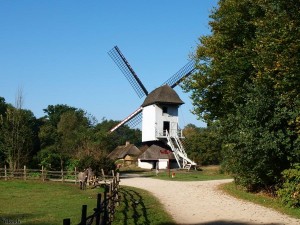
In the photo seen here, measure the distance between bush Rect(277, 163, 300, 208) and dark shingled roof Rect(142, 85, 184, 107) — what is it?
3745cm

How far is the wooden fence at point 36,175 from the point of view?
32219mm

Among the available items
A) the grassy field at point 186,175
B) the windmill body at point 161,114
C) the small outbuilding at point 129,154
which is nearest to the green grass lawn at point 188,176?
the grassy field at point 186,175

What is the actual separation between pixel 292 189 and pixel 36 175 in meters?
22.1

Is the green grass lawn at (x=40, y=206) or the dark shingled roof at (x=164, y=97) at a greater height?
the dark shingled roof at (x=164, y=97)

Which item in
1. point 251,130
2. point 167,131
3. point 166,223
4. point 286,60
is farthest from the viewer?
point 167,131

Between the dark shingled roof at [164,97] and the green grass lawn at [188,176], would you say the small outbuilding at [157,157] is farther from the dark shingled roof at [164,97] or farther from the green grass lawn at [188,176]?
the green grass lawn at [188,176]

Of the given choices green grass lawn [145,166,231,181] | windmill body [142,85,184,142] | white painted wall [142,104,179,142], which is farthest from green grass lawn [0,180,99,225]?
windmill body [142,85,184,142]

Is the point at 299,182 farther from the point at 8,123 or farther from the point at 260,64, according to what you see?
the point at 8,123

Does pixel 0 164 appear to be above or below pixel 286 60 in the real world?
below

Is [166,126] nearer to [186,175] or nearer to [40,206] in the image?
[186,175]

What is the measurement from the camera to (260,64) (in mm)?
18312

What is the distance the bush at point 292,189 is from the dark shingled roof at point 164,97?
37.5m

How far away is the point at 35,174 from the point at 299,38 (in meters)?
23.6

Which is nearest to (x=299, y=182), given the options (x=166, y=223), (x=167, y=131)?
(x=166, y=223)
